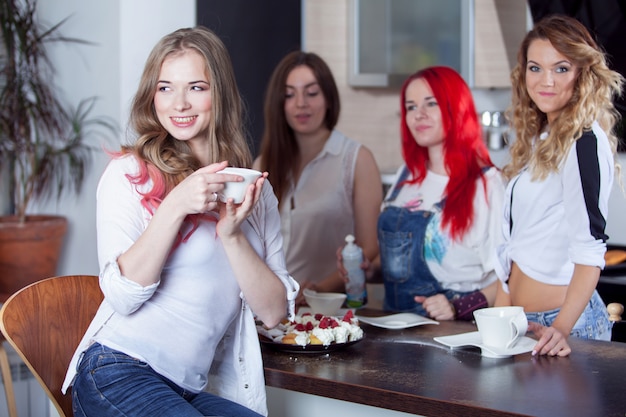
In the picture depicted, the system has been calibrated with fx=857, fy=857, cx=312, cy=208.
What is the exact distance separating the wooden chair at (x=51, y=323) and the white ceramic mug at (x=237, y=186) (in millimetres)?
505

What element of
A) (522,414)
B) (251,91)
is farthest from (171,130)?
(251,91)

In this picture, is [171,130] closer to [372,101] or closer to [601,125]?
[601,125]

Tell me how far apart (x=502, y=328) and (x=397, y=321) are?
0.40 m

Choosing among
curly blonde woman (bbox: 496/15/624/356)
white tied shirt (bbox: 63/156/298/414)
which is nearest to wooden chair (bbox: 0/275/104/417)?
white tied shirt (bbox: 63/156/298/414)

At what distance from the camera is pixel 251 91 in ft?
15.8

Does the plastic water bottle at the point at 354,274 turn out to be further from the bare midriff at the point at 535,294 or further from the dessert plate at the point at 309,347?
the dessert plate at the point at 309,347

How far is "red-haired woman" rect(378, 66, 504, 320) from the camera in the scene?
2.87 m

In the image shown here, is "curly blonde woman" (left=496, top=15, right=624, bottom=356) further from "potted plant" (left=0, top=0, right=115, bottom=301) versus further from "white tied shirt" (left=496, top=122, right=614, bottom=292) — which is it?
"potted plant" (left=0, top=0, right=115, bottom=301)

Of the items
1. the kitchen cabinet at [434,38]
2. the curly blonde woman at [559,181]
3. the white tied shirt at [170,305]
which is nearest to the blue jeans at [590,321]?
the curly blonde woman at [559,181]

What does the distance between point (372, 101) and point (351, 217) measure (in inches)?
85.4

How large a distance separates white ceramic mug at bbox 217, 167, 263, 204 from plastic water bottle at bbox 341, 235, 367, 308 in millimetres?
1050

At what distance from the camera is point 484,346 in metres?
2.09

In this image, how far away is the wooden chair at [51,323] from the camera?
6.15 ft

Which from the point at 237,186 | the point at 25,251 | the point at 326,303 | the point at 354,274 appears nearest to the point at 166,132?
the point at 237,186
